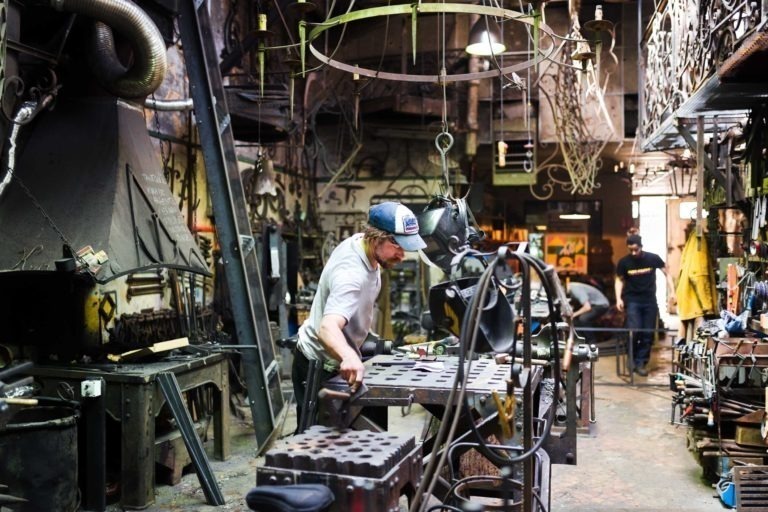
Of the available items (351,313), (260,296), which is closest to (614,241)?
(260,296)

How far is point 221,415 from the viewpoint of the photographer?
5.98 meters

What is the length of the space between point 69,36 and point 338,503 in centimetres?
470

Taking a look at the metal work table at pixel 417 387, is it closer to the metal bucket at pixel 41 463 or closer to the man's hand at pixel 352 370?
the man's hand at pixel 352 370

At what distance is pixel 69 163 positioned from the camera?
5.39 meters

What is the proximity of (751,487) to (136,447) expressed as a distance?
13.6 ft

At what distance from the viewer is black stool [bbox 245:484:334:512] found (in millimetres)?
2236

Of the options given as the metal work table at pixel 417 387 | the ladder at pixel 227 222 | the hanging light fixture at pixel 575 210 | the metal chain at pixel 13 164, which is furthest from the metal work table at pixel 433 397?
the hanging light fixture at pixel 575 210

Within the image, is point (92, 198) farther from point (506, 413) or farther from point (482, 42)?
point (482, 42)

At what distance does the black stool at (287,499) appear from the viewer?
88.0 inches

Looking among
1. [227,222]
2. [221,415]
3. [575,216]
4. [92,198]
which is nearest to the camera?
[92,198]

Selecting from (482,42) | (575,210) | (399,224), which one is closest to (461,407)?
(399,224)

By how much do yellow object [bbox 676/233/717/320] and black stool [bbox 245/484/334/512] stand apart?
6.63 metres

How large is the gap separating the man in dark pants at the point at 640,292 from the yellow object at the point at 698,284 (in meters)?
1.82

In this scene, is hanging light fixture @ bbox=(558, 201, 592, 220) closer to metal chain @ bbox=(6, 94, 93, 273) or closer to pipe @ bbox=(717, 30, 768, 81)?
pipe @ bbox=(717, 30, 768, 81)
